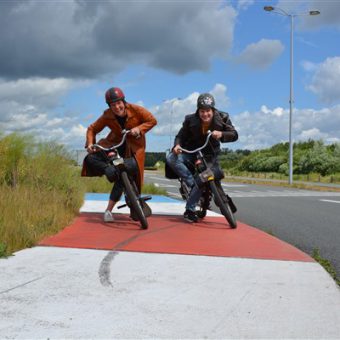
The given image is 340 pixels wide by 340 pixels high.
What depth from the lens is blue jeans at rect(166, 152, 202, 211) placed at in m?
7.08

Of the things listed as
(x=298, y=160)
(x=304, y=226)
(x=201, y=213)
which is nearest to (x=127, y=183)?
(x=201, y=213)

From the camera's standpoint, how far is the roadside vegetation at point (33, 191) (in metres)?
5.26

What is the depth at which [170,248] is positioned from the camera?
5242 millimetres

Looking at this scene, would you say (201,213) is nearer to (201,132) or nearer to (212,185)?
(212,185)

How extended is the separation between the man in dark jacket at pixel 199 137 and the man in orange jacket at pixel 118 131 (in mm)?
550

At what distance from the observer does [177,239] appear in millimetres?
5840

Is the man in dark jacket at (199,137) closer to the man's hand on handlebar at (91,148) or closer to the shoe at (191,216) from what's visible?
the shoe at (191,216)

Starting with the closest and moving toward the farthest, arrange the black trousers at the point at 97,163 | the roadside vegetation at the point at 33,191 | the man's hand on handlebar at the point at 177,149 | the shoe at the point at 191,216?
1. the roadside vegetation at the point at 33,191
2. the black trousers at the point at 97,163
3. the man's hand on handlebar at the point at 177,149
4. the shoe at the point at 191,216

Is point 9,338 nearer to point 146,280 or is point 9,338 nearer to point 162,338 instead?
point 162,338

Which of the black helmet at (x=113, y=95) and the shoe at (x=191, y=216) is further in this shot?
the shoe at (x=191, y=216)

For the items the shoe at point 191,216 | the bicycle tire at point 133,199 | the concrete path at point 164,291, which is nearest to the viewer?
the concrete path at point 164,291

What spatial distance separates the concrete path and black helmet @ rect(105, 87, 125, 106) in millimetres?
1830

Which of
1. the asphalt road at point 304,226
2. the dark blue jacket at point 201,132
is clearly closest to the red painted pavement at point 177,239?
the asphalt road at point 304,226

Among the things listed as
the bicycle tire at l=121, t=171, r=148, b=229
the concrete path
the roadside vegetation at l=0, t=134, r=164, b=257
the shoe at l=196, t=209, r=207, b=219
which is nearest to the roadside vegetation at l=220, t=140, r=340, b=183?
the roadside vegetation at l=0, t=134, r=164, b=257
